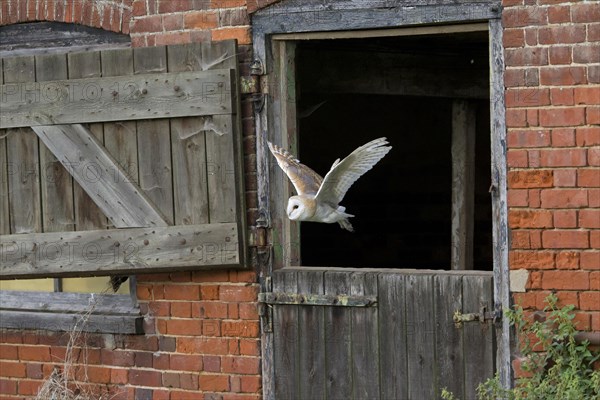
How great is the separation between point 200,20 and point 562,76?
6.54 ft

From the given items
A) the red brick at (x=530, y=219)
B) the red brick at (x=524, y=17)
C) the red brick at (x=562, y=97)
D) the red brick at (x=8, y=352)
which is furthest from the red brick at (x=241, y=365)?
the red brick at (x=524, y=17)

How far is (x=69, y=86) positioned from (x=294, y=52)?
1.21m

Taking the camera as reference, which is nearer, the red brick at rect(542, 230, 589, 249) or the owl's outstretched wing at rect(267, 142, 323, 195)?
the red brick at rect(542, 230, 589, 249)

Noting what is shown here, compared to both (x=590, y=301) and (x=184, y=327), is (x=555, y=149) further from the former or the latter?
(x=184, y=327)

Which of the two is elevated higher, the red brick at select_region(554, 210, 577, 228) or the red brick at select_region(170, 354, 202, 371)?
the red brick at select_region(554, 210, 577, 228)

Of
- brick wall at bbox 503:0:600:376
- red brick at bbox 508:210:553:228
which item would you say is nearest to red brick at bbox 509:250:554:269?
brick wall at bbox 503:0:600:376

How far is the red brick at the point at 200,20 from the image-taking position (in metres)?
6.17

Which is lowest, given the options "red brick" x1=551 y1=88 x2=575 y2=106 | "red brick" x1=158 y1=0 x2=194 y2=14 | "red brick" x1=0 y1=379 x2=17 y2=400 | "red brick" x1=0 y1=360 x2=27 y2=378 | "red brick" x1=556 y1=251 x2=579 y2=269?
"red brick" x1=0 y1=379 x2=17 y2=400

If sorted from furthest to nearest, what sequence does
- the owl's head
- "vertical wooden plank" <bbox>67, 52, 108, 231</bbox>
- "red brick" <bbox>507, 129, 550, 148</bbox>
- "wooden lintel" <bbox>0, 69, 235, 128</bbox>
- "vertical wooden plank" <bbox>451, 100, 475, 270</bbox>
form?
"vertical wooden plank" <bbox>451, 100, 475, 270</bbox> → "vertical wooden plank" <bbox>67, 52, 108, 231</bbox> → "wooden lintel" <bbox>0, 69, 235, 128</bbox> → the owl's head → "red brick" <bbox>507, 129, 550, 148</bbox>

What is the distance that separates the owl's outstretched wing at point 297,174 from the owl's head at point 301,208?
8 cm

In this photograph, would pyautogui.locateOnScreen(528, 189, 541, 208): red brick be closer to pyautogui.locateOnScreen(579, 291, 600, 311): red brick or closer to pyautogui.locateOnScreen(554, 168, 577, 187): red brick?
pyautogui.locateOnScreen(554, 168, 577, 187): red brick

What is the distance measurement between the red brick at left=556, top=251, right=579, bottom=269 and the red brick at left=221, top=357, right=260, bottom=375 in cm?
174

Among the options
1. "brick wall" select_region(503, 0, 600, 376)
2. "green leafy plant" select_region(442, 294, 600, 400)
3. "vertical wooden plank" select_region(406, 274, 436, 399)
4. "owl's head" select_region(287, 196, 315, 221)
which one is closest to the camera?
"green leafy plant" select_region(442, 294, 600, 400)

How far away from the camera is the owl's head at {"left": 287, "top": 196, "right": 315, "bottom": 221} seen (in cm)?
562
